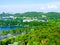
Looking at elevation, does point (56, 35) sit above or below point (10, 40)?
above

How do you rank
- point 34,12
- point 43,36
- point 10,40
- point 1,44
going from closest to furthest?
point 43,36
point 1,44
point 10,40
point 34,12

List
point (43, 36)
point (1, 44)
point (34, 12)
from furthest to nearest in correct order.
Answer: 1. point (34, 12)
2. point (1, 44)
3. point (43, 36)

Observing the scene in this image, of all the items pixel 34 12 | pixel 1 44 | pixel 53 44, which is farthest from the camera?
pixel 34 12

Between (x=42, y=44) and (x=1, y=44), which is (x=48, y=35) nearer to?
(x=42, y=44)

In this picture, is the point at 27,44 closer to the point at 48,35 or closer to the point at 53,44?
the point at 48,35

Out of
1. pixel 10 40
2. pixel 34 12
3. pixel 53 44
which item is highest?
pixel 53 44

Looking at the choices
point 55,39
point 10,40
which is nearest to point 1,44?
point 10,40

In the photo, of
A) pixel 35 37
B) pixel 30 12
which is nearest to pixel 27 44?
pixel 35 37

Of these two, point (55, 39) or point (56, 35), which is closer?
point (55, 39)

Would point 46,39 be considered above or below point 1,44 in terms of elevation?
above
